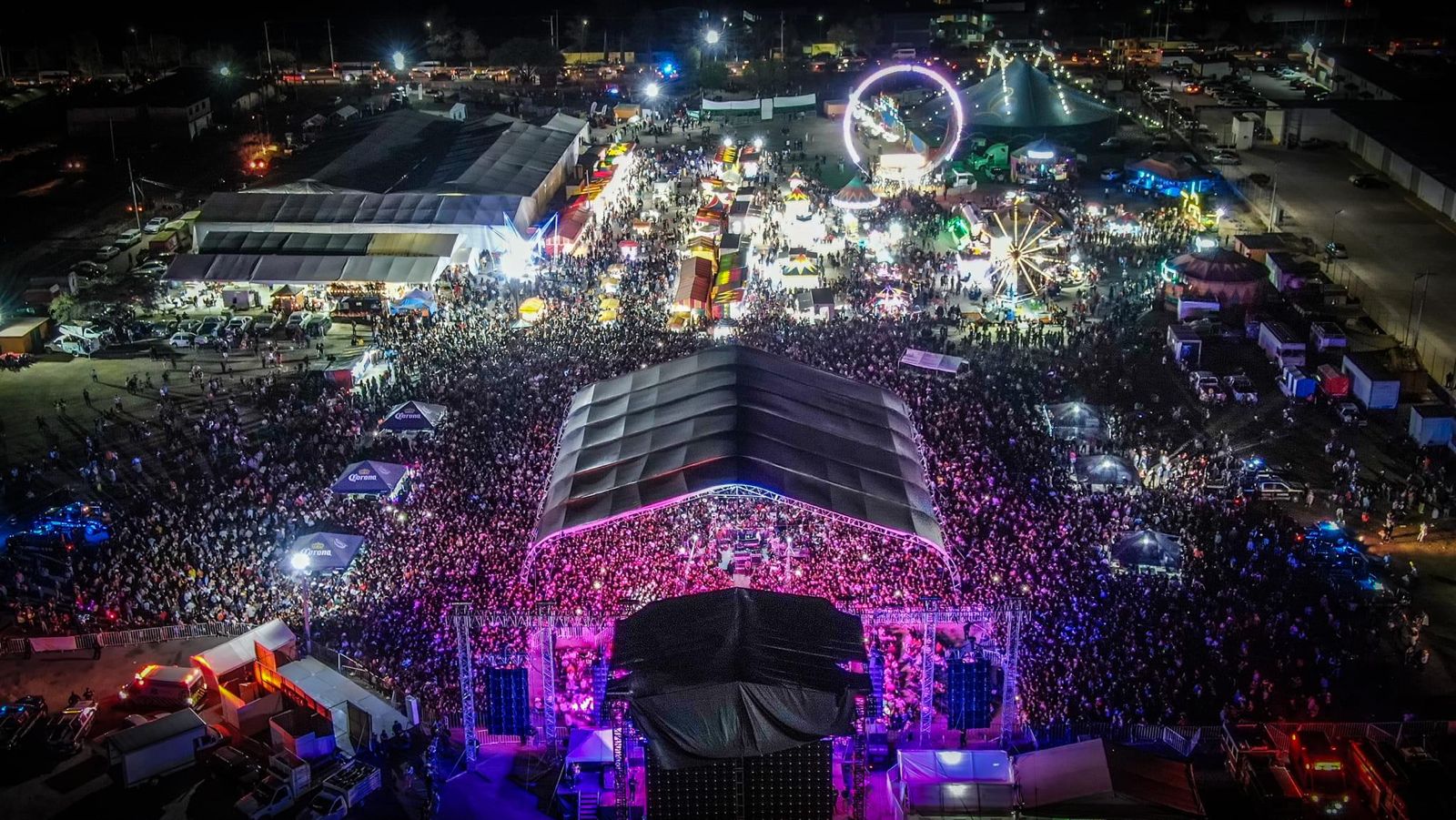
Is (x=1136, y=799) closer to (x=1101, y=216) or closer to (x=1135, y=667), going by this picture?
(x=1135, y=667)

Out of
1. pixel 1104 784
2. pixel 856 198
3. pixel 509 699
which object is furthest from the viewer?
pixel 856 198

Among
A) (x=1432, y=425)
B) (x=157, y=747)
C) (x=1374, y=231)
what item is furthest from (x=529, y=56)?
(x=157, y=747)

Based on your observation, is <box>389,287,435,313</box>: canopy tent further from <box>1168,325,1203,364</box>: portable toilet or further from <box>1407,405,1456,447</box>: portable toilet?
<box>1407,405,1456,447</box>: portable toilet

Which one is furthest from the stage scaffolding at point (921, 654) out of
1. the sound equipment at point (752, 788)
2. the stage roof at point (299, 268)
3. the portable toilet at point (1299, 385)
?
the stage roof at point (299, 268)

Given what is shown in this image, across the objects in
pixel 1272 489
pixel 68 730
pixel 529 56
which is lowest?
pixel 68 730

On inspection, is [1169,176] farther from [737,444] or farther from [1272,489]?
[737,444]

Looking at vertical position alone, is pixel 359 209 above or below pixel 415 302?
above
